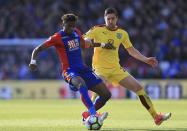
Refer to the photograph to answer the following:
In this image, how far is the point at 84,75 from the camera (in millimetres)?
13320

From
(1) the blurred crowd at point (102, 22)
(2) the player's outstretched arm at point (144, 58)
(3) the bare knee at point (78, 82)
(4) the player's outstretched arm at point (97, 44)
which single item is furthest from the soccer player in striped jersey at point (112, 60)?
(1) the blurred crowd at point (102, 22)

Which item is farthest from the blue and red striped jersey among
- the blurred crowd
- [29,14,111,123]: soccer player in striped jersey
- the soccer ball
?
the blurred crowd

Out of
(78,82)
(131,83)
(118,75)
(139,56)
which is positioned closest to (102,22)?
(139,56)

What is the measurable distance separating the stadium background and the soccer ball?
14.6 m

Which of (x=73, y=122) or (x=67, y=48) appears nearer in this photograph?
(x=67, y=48)

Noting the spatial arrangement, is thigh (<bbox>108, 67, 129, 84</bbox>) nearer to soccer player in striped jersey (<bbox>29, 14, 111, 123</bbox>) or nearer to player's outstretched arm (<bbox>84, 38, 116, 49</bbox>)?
player's outstretched arm (<bbox>84, 38, 116, 49</bbox>)

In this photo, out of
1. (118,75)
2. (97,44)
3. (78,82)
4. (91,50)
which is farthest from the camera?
(91,50)

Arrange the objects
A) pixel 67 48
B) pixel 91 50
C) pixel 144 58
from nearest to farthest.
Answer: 1. pixel 67 48
2. pixel 144 58
3. pixel 91 50

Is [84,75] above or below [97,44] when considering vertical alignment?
below

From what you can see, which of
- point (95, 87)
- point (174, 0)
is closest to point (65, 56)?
point (95, 87)

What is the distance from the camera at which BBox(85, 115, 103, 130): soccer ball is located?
1270 centimetres

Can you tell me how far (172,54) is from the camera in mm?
29500

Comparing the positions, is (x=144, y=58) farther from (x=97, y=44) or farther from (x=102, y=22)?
(x=102, y=22)

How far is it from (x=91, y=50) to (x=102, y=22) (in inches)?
152
